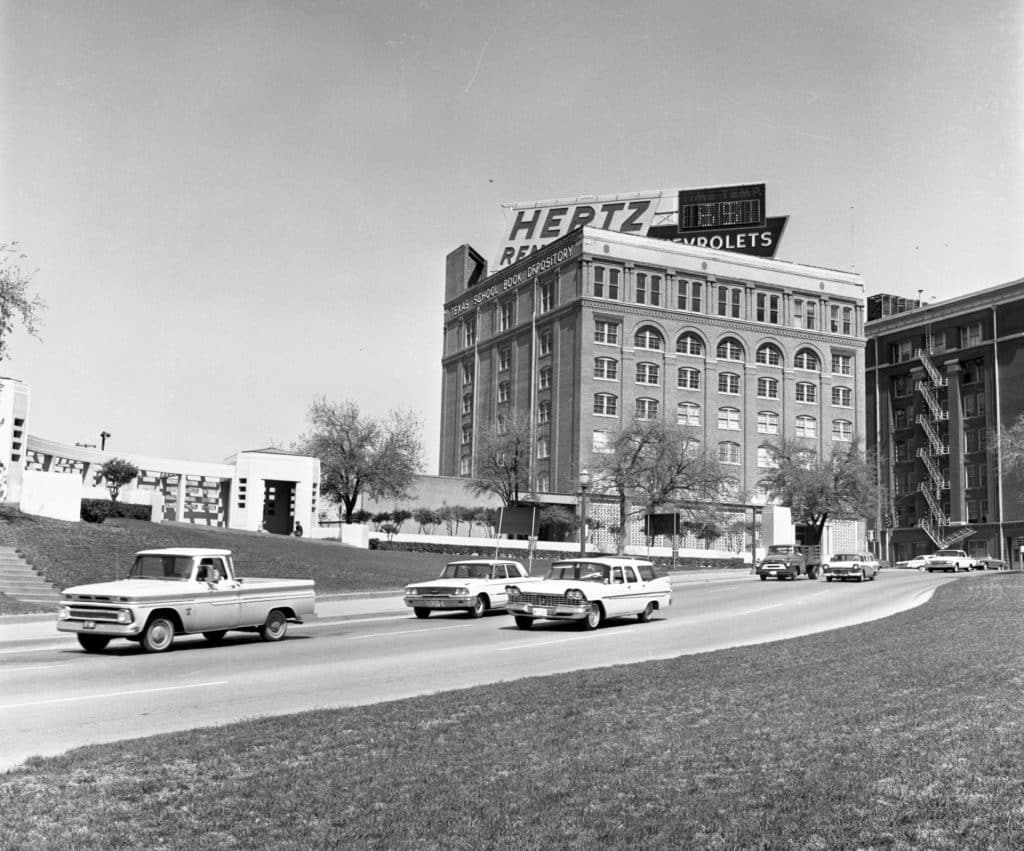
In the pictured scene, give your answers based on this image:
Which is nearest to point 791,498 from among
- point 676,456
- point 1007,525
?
point 676,456

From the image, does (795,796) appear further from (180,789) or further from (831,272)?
(831,272)

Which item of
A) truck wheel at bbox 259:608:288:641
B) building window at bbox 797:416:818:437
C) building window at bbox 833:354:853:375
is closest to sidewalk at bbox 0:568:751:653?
truck wheel at bbox 259:608:288:641

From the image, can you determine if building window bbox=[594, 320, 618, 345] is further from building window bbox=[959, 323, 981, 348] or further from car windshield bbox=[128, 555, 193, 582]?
car windshield bbox=[128, 555, 193, 582]

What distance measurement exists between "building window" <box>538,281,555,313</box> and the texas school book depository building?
0.18 meters

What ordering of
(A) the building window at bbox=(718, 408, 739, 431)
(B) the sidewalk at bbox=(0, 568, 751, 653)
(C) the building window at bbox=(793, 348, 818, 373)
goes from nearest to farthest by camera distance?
1. (B) the sidewalk at bbox=(0, 568, 751, 653)
2. (A) the building window at bbox=(718, 408, 739, 431)
3. (C) the building window at bbox=(793, 348, 818, 373)

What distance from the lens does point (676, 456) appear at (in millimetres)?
66375

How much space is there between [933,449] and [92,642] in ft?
301

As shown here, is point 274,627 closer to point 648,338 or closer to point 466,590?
point 466,590

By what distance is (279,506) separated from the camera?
60.0 metres

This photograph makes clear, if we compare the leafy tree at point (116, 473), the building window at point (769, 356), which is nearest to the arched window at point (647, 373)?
the building window at point (769, 356)

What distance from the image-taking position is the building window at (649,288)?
82750mm

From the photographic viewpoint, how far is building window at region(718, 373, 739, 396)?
8575cm

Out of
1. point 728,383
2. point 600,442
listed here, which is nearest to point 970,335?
point 728,383

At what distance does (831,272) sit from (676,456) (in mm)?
33686
